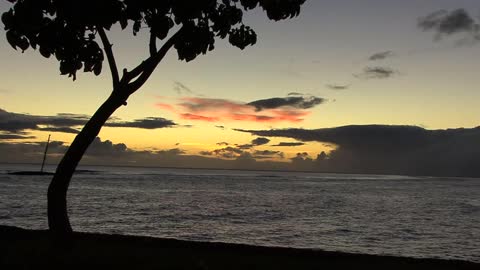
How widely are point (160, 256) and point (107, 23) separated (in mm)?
5869

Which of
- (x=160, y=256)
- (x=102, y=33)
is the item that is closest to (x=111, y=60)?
(x=102, y=33)

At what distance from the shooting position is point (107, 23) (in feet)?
38.9

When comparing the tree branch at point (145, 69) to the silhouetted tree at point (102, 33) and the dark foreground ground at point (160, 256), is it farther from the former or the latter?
the dark foreground ground at point (160, 256)

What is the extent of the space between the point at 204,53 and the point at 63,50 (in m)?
3.60

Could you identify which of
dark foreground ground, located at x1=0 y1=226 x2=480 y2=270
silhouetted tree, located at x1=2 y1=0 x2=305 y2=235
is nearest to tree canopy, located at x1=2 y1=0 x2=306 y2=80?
silhouetted tree, located at x1=2 y1=0 x2=305 y2=235

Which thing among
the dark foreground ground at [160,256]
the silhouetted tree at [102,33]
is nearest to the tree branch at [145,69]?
the silhouetted tree at [102,33]

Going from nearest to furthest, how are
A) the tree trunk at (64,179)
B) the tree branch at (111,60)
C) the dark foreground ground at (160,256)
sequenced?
the dark foreground ground at (160,256)
the tree trunk at (64,179)
the tree branch at (111,60)

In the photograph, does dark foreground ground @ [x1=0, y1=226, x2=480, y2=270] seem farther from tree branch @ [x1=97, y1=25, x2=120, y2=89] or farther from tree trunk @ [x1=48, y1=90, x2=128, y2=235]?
tree branch @ [x1=97, y1=25, x2=120, y2=89]

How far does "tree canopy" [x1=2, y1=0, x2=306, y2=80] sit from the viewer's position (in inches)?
466

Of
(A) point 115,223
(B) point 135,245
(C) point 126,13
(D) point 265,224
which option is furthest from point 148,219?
(C) point 126,13

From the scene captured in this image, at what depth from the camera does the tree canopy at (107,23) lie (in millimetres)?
11843

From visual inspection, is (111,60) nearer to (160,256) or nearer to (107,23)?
(107,23)

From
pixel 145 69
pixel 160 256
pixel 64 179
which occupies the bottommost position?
pixel 160 256

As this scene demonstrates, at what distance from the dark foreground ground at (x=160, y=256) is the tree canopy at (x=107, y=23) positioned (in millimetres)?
4489
